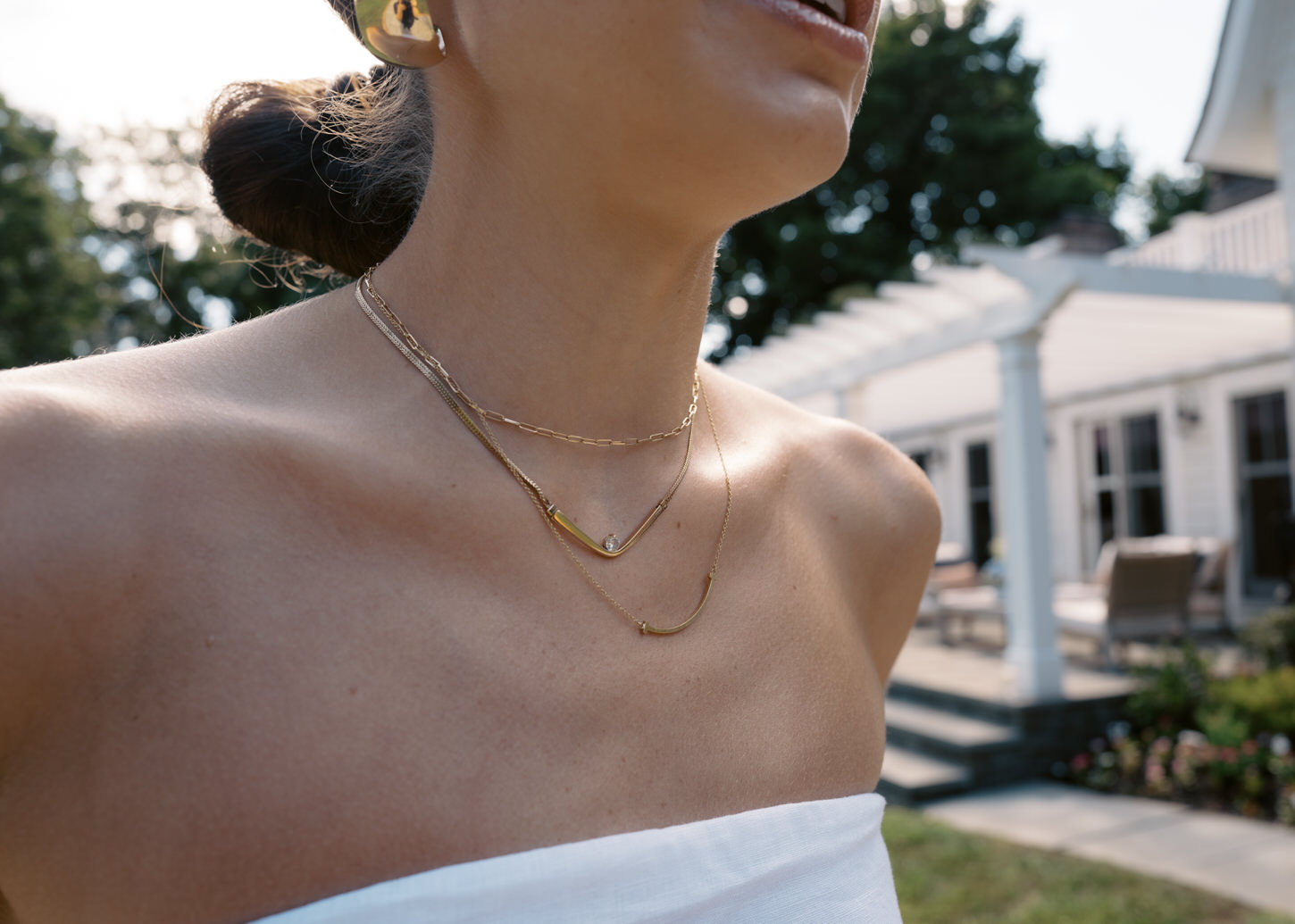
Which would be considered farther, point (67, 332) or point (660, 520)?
point (67, 332)

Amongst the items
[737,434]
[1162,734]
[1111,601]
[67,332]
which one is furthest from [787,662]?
[67,332]

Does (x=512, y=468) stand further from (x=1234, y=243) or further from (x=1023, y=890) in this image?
(x=1234, y=243)

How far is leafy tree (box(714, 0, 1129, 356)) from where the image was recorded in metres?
23.6

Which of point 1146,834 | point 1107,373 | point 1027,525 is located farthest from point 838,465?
point 1107,373

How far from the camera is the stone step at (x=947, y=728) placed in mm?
6438

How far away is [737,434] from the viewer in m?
1.23

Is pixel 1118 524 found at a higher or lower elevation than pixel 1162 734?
higher

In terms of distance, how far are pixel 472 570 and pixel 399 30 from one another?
20.1 inches

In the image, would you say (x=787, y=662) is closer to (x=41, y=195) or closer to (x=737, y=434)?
(x=737, y=434)

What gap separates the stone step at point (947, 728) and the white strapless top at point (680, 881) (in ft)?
17.8

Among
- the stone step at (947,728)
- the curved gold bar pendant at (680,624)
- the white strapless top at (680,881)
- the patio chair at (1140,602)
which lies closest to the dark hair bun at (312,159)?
the curved gold bar pendant at (680,624)

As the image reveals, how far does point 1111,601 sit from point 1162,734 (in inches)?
81.7

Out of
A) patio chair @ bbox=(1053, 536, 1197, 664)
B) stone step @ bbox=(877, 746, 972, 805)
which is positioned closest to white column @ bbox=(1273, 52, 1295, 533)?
patio chair @ bbox=(1053, 536, 1197, 664)

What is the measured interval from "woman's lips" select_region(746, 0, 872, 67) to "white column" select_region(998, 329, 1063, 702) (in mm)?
6890
